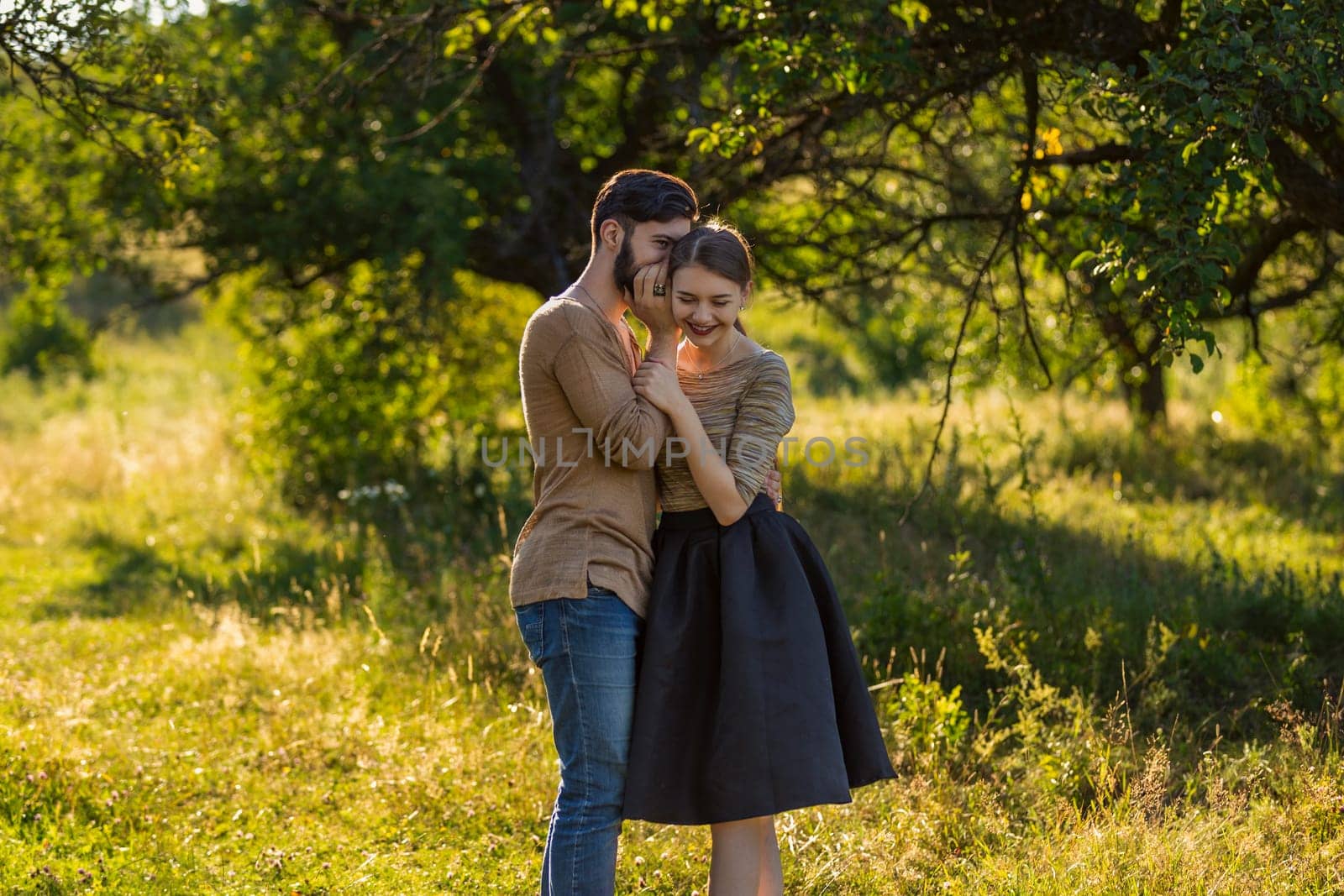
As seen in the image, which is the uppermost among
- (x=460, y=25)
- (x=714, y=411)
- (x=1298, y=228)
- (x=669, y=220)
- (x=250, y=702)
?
Answer: (x=460, y=25)

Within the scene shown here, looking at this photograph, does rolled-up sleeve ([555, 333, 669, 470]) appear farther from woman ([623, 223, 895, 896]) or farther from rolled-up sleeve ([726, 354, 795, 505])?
rolled-up sleeve ([726, 354, 795, 505])

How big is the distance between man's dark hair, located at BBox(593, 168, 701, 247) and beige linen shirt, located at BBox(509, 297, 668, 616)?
0.25 m

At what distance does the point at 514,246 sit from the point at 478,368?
211 cm

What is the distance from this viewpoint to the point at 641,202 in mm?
3092

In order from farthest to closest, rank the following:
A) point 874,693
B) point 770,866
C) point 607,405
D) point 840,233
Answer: point 840,233 < point 874,693 < point 770,866 < point 607,405

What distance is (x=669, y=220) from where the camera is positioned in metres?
3.12

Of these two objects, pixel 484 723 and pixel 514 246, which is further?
pixel 514 246

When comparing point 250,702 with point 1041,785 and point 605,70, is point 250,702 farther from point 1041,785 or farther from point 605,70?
point 605,70

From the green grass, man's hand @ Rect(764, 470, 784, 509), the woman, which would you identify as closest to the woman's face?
the woman

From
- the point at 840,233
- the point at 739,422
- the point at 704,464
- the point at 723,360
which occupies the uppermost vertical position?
the point at 840,233

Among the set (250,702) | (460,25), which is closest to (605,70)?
(460,25)

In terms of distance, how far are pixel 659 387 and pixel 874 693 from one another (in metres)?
2.81

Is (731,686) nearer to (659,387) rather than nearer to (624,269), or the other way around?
(659,387)

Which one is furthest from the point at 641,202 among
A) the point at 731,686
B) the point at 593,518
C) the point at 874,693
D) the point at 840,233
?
the point at 840,233
